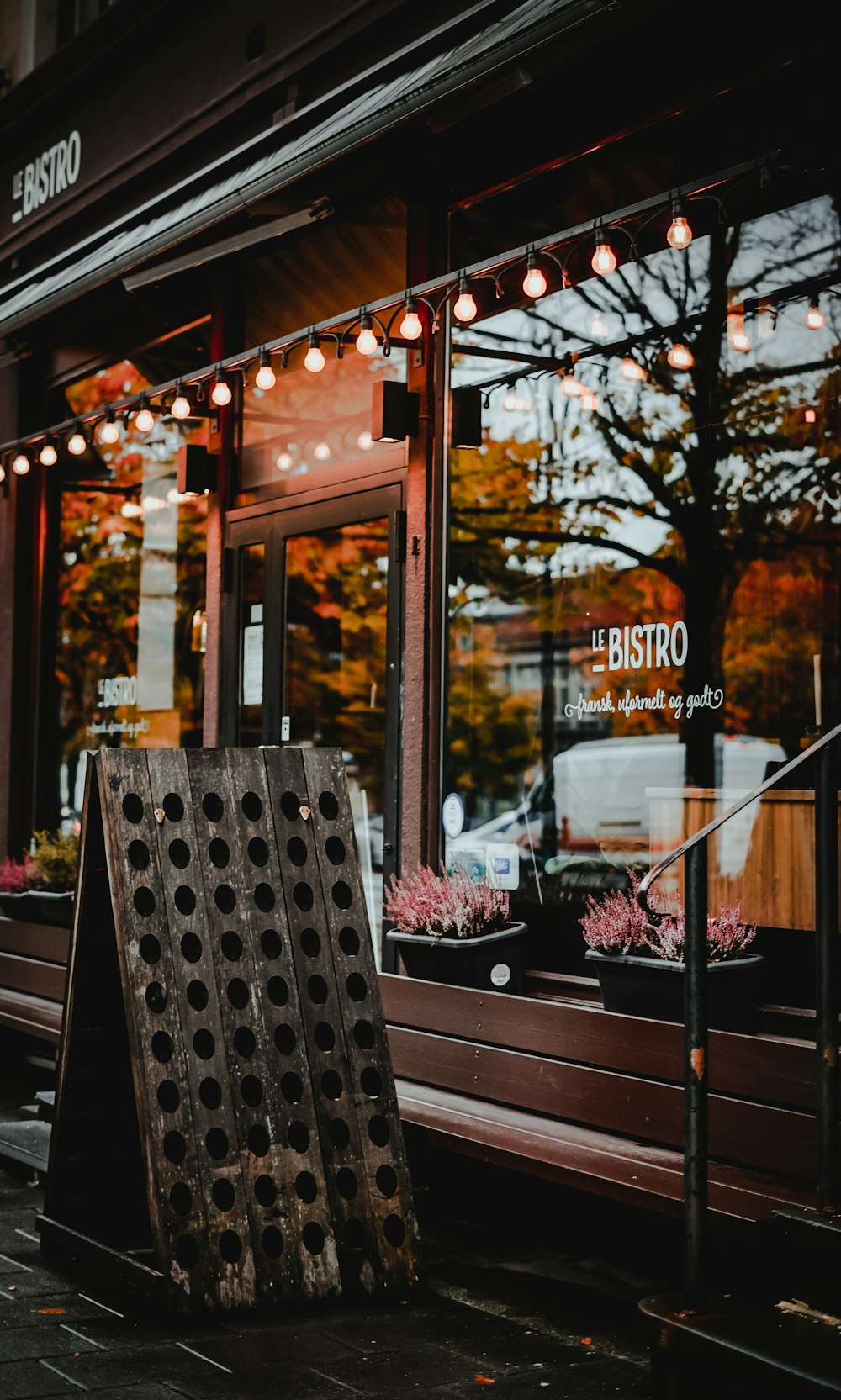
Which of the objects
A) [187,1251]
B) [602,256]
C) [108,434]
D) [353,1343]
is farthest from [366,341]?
[108,434]

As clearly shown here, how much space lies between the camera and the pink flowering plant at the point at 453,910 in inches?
245

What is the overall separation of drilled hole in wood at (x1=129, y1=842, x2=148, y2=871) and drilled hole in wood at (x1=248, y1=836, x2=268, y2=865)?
368 millimetres

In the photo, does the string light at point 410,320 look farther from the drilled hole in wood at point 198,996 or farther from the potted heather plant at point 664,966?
the drilled hole in wood at point 198,996

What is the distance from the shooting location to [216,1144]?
493cm

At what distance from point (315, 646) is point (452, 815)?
1.86m

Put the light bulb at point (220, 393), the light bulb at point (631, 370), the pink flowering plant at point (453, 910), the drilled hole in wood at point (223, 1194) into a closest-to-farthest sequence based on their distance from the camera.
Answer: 1. the drilled hole in wood at point (223, 1194)
2. the pink flowering plant at point (453, 910)
3. the light bulb at point (631, 370)
4. the light bulb at point (220, 393)

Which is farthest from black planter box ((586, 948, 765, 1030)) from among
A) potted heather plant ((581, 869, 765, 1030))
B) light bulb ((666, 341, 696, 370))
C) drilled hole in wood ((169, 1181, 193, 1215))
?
light bulb ((666, 341, 696, 370))

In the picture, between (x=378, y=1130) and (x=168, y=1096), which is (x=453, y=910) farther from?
(x=168, y=1096)

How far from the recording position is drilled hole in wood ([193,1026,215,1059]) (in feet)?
16.5

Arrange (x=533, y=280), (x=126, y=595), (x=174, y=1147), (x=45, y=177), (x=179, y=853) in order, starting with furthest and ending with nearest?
1. (x=45, y=177)
2. (x=126, y=595)
3. (x=533, y=280)
4. (x=179, y=853)
5. (x=174, y=1147)

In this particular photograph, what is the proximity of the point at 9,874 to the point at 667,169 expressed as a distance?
5.67 meters

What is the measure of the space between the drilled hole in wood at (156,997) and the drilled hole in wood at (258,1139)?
0.48m

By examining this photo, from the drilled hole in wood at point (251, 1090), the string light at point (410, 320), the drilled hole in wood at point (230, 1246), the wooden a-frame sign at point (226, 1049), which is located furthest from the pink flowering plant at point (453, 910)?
the string light at point (410, 320)

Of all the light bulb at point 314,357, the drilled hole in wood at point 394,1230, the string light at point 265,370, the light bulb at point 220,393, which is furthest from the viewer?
the light bulb at point 220,393
